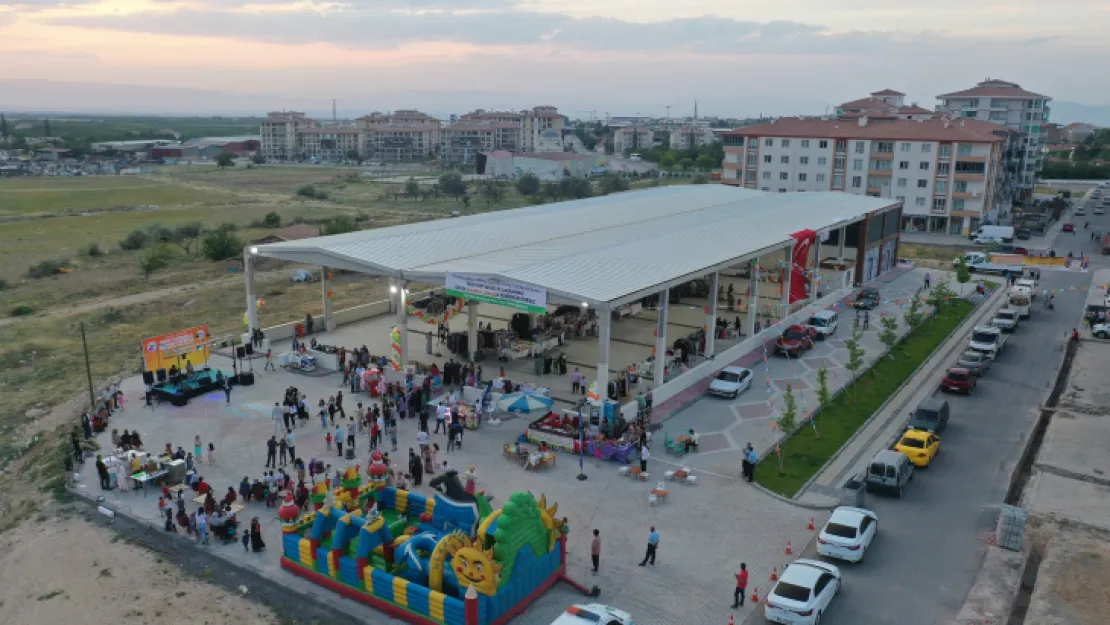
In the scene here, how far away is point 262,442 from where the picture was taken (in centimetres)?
2530

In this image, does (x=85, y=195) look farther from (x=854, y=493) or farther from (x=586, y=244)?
(x=854, y=493)

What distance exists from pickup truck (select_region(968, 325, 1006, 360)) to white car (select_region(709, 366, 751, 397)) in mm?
11372

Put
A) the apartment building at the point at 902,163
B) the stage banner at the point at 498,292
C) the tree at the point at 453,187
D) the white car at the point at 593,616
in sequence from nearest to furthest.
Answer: the white car at the point at 593,616
the stage banner at the point at 498,292
the apartment building at the point at 902,163
the tree at the point at 453,187

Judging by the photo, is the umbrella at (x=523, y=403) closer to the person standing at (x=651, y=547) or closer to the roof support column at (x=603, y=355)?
the roof support column at (x=603, y=355)

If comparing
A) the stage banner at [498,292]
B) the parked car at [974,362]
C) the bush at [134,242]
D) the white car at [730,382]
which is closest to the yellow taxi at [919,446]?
the white car at [730,382]

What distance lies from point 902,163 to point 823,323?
41.5 meters

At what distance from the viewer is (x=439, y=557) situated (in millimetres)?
16047

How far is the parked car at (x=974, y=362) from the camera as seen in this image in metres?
32.1

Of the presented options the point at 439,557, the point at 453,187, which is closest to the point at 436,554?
the point at 439,557

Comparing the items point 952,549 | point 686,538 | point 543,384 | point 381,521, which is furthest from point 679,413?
point 381,521

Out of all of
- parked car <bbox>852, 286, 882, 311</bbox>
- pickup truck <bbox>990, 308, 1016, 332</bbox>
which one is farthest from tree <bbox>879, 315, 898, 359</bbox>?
parked car <bbox>852, 286, 882, 311</bbox>

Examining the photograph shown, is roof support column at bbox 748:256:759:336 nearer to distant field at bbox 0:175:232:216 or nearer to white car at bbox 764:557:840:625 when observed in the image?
white car at bbox 764:557:840:625

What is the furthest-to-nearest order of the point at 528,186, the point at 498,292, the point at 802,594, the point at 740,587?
the point at 528,186
the point at 498,292
the point at 740,587
the point at 802,594

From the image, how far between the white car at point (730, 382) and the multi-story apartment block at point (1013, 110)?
78.6 metres
